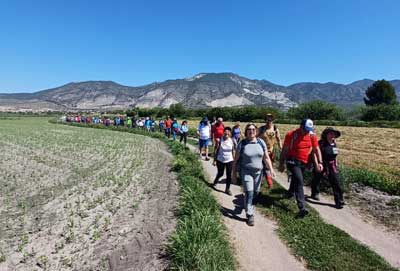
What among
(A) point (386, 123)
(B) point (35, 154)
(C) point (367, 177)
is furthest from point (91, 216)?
(A) point (386, 123)

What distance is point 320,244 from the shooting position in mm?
6133

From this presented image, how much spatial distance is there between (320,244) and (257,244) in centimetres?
113

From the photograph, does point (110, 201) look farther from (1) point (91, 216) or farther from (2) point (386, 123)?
(2) point (386, 123)

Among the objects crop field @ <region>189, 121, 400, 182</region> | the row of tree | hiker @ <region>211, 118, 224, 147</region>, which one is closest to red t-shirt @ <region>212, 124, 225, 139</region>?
hiker @ <region>211, 118, 224, 147</region>

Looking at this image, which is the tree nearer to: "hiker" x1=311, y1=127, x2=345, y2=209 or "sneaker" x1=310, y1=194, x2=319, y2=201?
"sneaker" x1=310, y1=194, x2=319, y2=201

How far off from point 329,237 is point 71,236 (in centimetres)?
543

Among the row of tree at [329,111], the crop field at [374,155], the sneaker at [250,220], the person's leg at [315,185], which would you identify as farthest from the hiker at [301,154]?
the row of tree at [329,111]

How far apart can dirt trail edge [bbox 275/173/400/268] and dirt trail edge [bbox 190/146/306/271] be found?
60.4 inches

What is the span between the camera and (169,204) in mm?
8648

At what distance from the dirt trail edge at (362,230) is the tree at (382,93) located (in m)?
87.5

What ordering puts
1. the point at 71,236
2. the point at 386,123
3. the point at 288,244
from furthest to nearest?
the point at 386,123
the point at 71,236
the point at 288,244

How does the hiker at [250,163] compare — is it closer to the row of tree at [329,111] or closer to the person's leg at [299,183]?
the person's leg at [299,183]

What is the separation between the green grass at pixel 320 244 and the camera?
543cm

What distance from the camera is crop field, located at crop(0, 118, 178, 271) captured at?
21.4 feet
